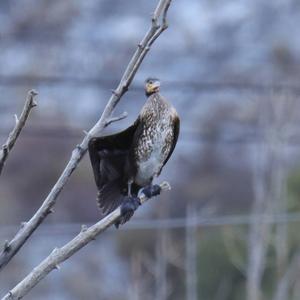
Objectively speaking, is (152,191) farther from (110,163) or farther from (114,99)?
(114,99)

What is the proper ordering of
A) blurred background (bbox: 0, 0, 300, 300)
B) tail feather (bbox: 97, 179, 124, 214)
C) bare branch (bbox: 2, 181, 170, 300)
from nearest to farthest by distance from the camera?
bare branch (bbox: 2, 181, 170, 300) → tail feather (bbox: 97, 179, 124, 214) → blurred background (bbox: 0, 0, 300, 300)

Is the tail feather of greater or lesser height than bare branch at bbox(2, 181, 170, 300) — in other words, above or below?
above

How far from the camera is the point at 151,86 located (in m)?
3.32

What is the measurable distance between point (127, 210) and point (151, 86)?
0.42m

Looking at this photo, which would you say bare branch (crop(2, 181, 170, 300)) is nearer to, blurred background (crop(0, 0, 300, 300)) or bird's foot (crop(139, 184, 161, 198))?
bird's foot (crop(139, 184, 161, 198))

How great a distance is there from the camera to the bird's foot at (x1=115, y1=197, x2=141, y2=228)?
119 inches

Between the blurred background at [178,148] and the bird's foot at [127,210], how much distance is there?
2.94 meters

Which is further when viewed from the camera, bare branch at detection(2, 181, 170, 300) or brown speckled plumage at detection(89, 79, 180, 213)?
brown speckled plumage at detection(89, 79, 180, 213)

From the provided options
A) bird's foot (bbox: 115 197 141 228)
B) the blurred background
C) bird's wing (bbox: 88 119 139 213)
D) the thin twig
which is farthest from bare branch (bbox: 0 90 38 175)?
the blurred background

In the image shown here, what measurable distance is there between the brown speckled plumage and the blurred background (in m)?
2.66

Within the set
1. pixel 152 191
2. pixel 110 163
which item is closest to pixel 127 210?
pixel 152 191

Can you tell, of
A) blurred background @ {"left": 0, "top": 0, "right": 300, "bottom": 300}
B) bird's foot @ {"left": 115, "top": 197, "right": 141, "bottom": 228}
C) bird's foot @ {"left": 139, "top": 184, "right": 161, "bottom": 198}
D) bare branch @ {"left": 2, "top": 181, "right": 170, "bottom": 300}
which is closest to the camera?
bare branch @ {"left": 2, "top": 181, "right": 170, "bottom": 300}

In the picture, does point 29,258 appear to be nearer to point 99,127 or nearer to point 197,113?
point 197,113

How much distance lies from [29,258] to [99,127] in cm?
1160
